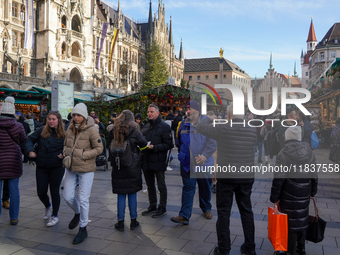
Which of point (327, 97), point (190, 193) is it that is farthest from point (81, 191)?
point (327, 97)

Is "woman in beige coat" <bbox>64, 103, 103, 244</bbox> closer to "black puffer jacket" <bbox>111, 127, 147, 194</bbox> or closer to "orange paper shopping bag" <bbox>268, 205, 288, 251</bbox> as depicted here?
"black puffer jacket" <bbox>111, 127, 147, 194</bbox>

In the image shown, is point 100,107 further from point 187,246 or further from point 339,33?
point 339,33

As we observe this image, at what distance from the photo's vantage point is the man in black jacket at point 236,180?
392 cm

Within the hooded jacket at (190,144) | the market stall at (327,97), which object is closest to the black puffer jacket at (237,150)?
the hooded jacket at (190,144)

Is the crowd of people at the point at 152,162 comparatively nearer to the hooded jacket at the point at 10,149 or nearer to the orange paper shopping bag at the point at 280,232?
the hooded jacket at the point at 10,149

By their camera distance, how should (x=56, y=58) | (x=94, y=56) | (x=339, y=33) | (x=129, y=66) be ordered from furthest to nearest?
(x=339, y=33) < (x=129, y=66) < (x=94, y=56) < (x=56, y=58)

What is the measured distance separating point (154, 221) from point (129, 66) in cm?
5058

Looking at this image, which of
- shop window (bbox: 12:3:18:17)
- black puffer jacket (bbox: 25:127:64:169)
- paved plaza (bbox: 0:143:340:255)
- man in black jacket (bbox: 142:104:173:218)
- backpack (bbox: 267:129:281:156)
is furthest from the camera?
shop window (bbox: 12:3:18:17)

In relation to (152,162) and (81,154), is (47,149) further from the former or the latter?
(152,162)

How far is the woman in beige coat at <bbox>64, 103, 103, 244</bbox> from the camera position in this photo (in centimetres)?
458

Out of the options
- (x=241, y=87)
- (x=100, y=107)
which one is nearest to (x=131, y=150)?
(x=241, y=87)

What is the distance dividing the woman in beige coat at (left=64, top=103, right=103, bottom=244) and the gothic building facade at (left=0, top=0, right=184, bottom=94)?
2637 cm

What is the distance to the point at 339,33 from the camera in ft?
224

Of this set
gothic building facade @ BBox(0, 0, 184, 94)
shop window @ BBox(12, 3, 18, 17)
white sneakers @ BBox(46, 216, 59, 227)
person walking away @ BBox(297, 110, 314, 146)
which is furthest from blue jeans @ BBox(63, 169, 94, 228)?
Result: shop window @ BBox(12, 3, 18, 17)
